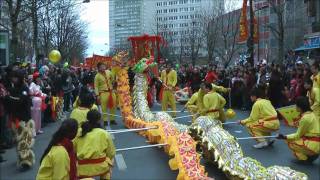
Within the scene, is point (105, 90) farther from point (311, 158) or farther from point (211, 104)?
point (311, 158)

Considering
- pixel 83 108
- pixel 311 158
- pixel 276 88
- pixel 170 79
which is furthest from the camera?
pixel 170 79

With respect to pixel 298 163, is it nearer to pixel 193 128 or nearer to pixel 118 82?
pixel 193 128

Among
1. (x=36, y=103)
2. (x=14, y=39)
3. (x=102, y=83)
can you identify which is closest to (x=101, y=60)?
(x=14, y=39)

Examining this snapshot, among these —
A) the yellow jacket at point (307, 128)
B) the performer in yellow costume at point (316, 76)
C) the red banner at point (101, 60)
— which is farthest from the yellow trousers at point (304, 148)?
the red banner at point (101, 60)

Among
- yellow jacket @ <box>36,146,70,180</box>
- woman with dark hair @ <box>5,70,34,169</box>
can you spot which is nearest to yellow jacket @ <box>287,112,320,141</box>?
woman with dark hair @ <box>5,70,34,169</box>

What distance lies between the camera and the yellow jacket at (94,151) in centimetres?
618

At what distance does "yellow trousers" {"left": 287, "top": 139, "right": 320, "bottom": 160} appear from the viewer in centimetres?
831

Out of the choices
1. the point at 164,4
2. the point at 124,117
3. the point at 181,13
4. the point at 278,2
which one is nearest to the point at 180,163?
the point at 124,117

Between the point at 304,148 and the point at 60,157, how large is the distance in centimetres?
487

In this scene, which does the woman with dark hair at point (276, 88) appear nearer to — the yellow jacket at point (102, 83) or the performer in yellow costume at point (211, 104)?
the performer in yellow costume at point (211, 104)

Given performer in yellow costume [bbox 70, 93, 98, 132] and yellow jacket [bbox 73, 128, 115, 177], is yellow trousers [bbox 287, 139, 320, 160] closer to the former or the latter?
performer in yellow costume [bbox 70, 93, 98, 132]

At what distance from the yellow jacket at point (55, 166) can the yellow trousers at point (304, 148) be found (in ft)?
15.6

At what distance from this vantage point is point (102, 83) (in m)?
13.2

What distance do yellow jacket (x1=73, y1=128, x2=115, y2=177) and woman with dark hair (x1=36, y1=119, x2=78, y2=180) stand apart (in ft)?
2.97
